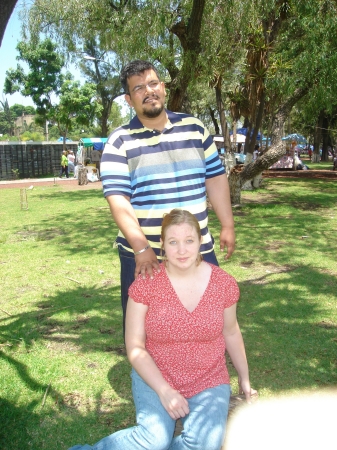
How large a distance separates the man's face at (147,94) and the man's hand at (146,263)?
2.50ft

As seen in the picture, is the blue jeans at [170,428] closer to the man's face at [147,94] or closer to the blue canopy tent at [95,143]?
the man's face at [147,94]

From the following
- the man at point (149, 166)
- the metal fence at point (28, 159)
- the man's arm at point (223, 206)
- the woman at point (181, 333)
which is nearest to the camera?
the woman at point (181, 333)

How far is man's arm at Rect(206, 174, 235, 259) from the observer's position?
294cm

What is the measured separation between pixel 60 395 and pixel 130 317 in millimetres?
1318

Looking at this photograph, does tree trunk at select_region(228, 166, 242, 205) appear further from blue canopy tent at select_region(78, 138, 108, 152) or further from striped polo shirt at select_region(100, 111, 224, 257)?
blue canopy tent at select_region(78, 138, 108, 152)

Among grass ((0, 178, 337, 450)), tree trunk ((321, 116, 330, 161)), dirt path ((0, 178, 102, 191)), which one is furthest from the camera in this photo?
tree trunk ((321, 116, 330, 161))

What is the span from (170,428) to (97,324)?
250cm

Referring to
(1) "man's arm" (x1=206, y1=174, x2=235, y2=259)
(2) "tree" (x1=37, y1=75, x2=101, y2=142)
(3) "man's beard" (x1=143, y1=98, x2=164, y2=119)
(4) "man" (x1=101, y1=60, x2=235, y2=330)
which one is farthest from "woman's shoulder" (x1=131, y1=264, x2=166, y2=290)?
(2) "tree" (x1=37, y1=75, x2=101, y2=142)

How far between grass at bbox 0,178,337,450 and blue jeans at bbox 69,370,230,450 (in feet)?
2.68

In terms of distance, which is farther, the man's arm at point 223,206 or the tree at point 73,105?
the tree at point 73,105

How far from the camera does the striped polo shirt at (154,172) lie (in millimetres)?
2678

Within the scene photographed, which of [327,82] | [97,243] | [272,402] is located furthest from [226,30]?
[272,402]

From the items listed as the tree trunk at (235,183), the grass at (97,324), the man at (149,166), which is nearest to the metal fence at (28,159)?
the tree trunk at (235,183)

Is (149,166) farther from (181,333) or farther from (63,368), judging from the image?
(63,368)
